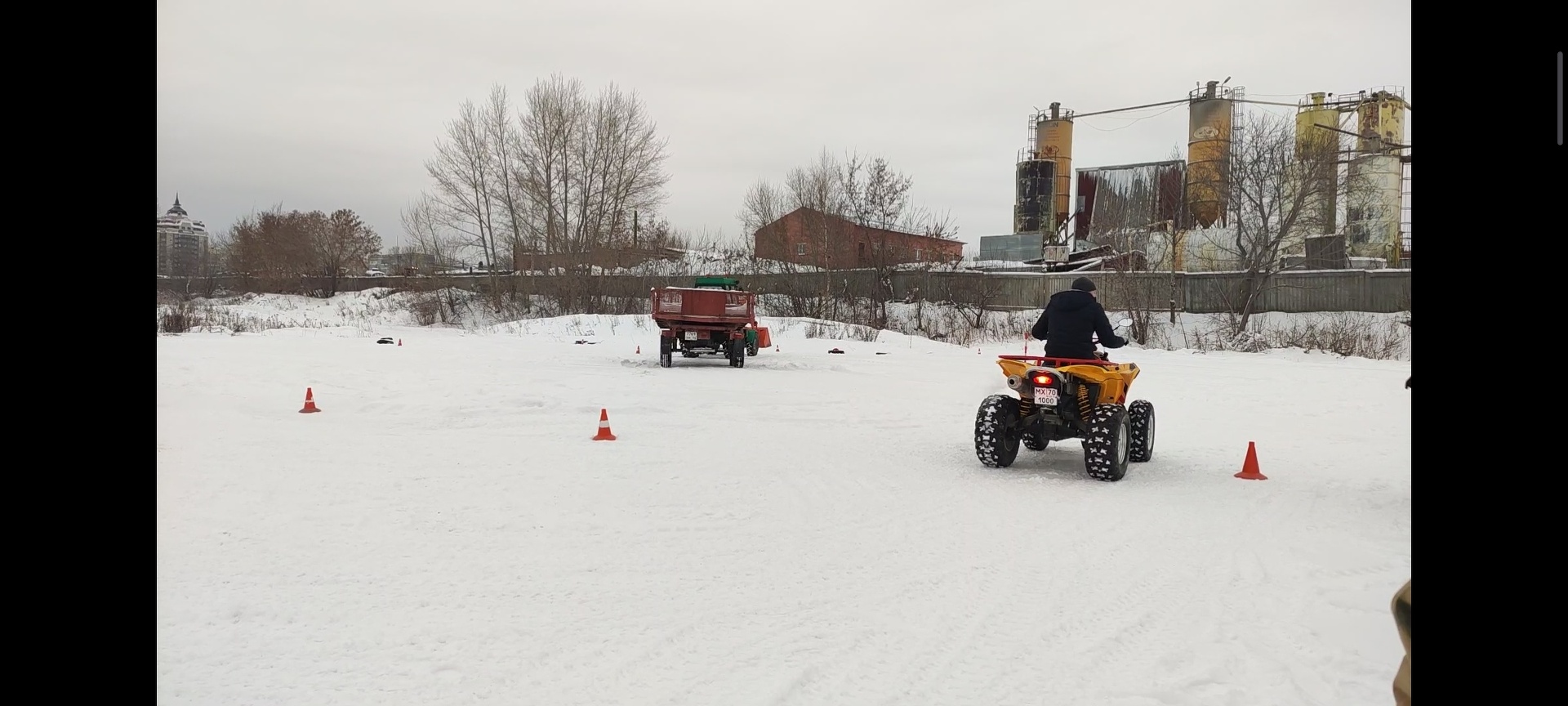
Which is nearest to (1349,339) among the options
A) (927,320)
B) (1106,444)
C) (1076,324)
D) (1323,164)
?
(1323,164)

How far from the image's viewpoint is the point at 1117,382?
336 inches

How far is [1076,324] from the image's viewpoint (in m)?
8.63

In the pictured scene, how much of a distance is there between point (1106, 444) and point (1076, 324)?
1.18m

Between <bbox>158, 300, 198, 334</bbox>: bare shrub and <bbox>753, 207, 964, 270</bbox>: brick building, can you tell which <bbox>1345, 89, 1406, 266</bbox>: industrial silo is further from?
<bbox>158, 300, 198, 334</bbox>: bare shrub

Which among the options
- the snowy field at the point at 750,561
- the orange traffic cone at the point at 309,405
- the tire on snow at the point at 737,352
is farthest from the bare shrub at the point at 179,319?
the snowy field at the point at 750,561

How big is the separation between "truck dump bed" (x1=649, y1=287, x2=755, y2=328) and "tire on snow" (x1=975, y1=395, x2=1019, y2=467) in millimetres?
11051

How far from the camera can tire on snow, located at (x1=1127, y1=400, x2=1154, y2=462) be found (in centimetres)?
917

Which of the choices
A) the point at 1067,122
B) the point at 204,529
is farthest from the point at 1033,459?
the point at 1067,122

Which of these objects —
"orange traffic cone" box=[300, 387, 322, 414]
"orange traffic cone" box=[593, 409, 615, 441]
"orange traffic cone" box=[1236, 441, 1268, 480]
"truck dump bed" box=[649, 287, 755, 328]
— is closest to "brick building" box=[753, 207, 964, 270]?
"truck dump bed" box=[649, 287, 755, 328]

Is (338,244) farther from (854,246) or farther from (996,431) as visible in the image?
(996,431)

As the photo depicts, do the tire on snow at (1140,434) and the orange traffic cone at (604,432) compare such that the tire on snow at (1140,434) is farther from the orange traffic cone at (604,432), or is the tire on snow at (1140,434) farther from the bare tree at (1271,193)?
the bare tree at (1271,193)

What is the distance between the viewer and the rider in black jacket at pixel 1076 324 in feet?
28.0
